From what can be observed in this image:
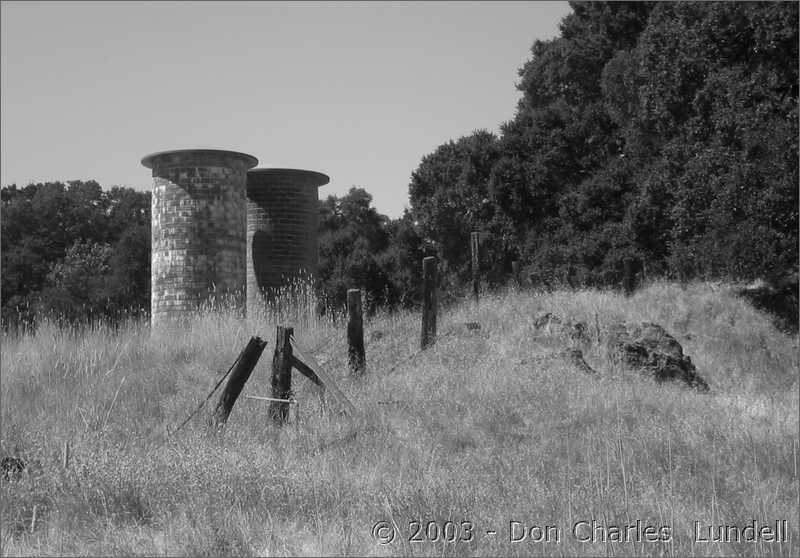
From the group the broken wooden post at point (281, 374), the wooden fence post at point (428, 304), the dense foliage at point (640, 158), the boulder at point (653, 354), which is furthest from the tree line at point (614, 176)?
the broken wooden post at point (281, 374)

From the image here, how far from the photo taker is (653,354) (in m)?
13.2

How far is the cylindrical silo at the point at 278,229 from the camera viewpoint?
2108 cm

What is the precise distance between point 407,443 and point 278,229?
13374 mm

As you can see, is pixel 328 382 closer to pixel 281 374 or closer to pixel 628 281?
pixel 281 374

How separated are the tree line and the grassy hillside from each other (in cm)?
293

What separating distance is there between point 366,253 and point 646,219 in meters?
17.8

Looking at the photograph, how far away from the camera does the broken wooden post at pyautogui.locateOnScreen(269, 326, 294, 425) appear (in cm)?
900

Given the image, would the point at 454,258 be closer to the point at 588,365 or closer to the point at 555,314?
the point at 555,314

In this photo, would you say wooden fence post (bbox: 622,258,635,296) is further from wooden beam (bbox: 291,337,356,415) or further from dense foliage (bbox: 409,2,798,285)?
wooden beam (bbox: 291,337,356,415)

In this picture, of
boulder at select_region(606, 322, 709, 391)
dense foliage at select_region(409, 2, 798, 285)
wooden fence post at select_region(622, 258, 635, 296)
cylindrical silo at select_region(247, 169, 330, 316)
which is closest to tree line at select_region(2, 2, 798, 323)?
dense foliage at select_region(409, 2, 798, 285)

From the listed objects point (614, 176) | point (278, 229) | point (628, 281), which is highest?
point (614, 176)

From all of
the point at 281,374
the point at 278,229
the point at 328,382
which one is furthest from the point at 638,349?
the point at 278,229

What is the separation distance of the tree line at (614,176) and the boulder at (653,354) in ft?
11.3

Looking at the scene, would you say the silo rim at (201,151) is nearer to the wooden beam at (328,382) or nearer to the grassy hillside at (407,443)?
the grassy hillside at (407,443)
